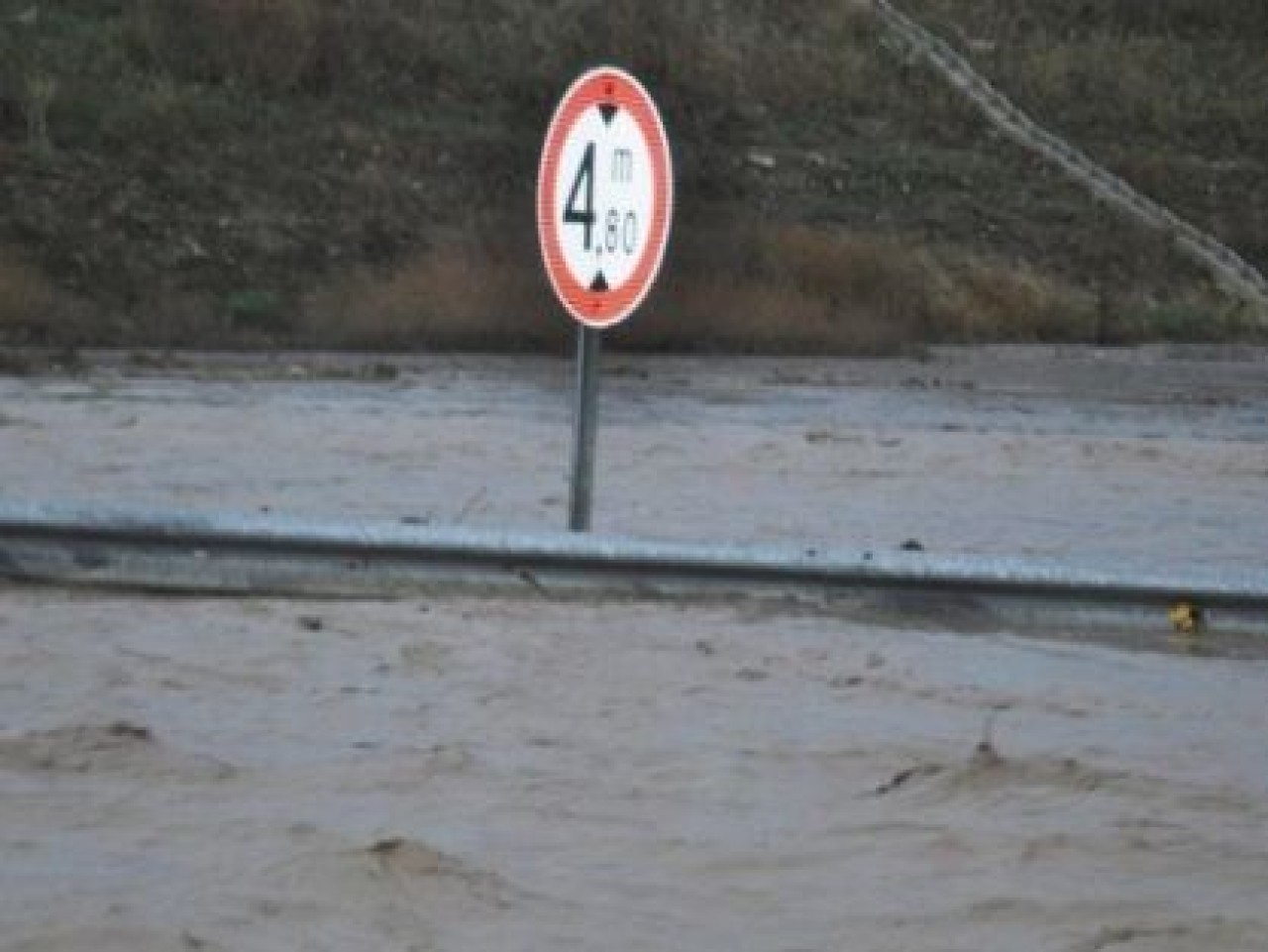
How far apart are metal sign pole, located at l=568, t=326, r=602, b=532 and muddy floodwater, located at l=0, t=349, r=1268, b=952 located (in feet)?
3.16

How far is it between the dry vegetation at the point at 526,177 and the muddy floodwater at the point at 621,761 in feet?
56.0

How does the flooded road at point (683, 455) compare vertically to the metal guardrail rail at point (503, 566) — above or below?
below

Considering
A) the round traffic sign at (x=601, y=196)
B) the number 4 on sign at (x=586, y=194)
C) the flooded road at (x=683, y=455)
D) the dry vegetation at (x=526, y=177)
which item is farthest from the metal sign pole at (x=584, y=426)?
the dry vegetation at (x=526, y=177)

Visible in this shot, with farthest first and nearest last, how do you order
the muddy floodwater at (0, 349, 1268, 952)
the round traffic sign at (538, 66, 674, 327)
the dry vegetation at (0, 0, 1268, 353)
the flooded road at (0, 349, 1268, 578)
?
the dry vegetation at (0, 0, 1268, 353), the flooded road at (0, 349, 1268, 578), the round traffic sign at (538, 66, 674, 327), the muddy floodwater at (0, 349, 1268, 952)

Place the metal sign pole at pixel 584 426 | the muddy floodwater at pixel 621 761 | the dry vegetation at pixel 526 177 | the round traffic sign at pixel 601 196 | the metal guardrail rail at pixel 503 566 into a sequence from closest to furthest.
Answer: the muddy floodwater at pixel 621 761, the metal guardrail rail at pixel 503 566, the round traffic sign at pixel 601 196, the metal sign pole at pixel 584 426, the dry vegetation at pixel 526 177

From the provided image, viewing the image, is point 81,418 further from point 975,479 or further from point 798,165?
point 798,165

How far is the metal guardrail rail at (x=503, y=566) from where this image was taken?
8.72 m

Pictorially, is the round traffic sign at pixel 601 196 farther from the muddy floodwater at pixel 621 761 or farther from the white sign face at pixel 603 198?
the muddy floodwater at pixel 621 761

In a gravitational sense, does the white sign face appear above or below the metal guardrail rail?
above

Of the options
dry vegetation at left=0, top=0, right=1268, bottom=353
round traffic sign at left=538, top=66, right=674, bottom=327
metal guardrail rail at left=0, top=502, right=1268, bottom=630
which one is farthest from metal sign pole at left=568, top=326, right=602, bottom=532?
dry vegetation at left=0, top=0, right=1268, bottom=353

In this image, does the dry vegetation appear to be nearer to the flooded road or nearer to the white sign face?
the flooded road

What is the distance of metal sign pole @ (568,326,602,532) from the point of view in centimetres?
931

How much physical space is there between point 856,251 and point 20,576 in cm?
2848

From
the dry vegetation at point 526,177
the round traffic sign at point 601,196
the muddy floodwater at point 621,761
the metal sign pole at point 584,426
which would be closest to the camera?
the muddy floodwater at point 621,761
